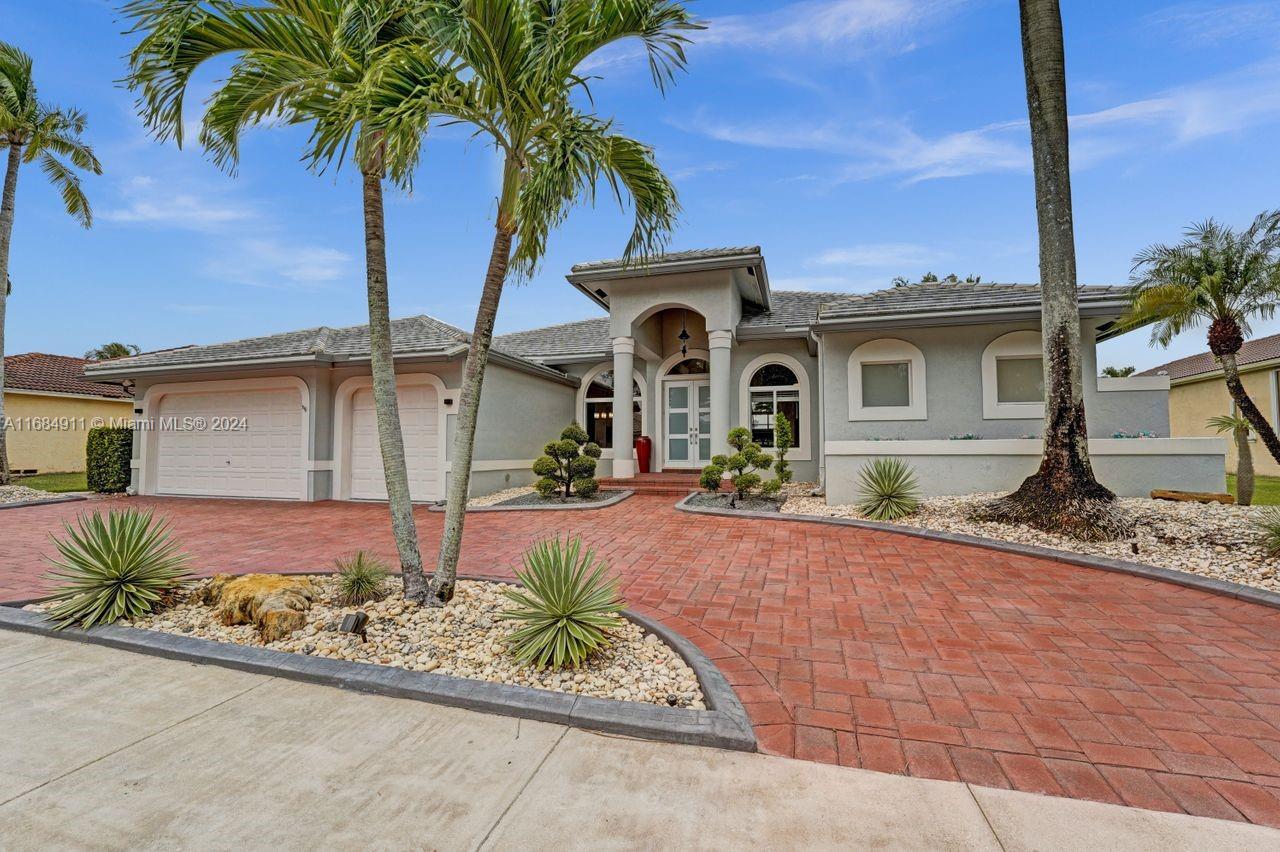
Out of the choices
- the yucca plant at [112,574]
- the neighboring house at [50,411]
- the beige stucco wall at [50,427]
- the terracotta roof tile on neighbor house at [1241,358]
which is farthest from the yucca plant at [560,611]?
the beige stucco wall at [50,427]

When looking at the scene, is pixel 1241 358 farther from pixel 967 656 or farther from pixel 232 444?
pixel 232 444

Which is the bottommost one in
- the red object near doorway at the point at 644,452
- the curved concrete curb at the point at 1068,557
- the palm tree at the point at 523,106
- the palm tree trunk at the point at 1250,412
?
the curved concrete curb at the point at 1068,557

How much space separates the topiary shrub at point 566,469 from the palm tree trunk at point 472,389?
→ 726 centimetres

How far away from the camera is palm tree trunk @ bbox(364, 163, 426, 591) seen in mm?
4453

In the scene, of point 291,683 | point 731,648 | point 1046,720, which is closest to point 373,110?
point 291,683

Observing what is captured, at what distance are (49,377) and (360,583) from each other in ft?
89.8

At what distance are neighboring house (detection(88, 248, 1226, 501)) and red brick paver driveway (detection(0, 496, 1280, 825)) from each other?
14.8ft

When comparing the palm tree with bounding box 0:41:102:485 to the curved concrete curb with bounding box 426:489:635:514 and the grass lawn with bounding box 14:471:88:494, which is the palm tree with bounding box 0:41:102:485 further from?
the curved concrete curb with bounding box 426:489:635:514

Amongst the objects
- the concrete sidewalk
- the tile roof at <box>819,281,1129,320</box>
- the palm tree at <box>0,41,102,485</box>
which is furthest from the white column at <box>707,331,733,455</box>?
the palm tree at <box>0,41,102,485</box>

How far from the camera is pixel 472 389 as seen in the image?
14.2ft

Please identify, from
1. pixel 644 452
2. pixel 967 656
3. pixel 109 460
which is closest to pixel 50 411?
pixel 109 460

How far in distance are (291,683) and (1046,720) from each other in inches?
172

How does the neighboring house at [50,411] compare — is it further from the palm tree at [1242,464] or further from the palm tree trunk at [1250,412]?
the palm tree at [1242,464]

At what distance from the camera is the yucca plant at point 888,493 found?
28.3ft
